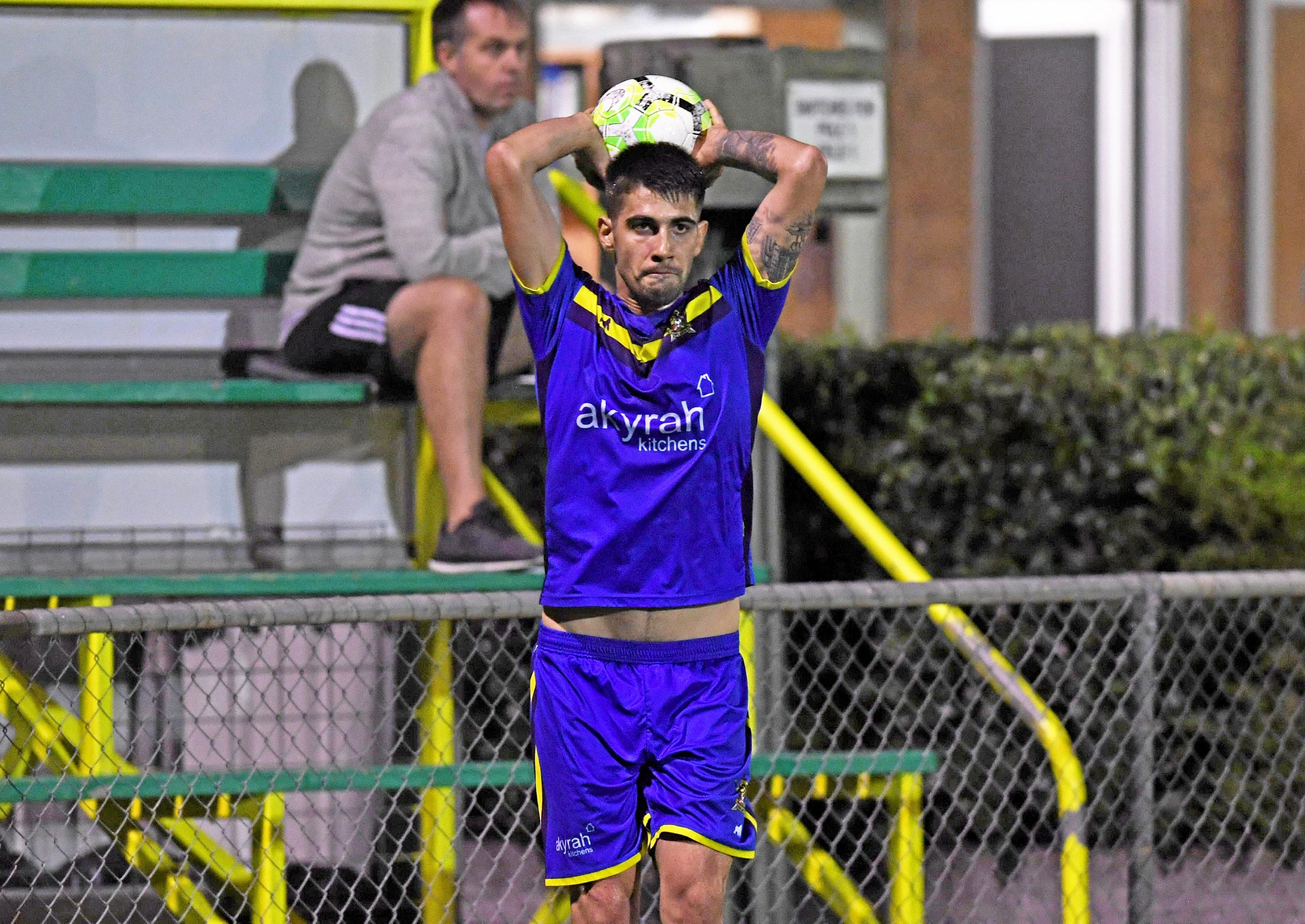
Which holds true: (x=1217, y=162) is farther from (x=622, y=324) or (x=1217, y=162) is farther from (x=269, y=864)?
(x=622, y=324)

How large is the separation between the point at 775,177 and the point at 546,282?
1.54 feet

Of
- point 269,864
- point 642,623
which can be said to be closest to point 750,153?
point 642,623

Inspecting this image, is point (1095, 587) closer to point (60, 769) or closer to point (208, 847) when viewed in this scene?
point (208, 847)

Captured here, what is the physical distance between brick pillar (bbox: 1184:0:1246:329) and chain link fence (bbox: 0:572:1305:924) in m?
4.83

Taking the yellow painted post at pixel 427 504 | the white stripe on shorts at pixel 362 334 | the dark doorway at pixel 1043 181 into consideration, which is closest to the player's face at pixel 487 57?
the white stripe on shorts at pixel 362 334

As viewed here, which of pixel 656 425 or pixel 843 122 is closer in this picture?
pixel 656 425

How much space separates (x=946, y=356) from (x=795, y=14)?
4091mm

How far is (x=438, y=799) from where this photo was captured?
4812mm

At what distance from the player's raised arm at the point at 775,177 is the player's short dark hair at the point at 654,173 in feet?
0.17

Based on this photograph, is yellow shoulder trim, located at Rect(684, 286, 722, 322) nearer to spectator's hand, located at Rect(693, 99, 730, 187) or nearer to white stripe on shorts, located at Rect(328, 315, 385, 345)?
spectator's hand, located at Rect(693, 99, 730, 187)

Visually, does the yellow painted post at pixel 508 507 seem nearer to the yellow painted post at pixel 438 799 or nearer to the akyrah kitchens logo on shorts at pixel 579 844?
the yellow painted post at pixel 438 799

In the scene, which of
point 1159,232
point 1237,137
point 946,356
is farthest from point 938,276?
point 946,356

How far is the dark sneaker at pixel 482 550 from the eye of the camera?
4.59 m

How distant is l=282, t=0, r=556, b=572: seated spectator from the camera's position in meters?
4.68
